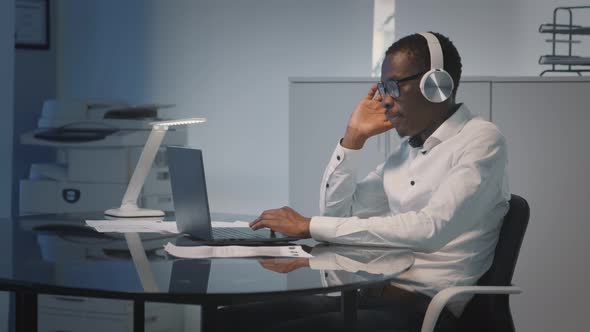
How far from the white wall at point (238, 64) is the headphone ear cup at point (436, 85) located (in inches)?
90.8

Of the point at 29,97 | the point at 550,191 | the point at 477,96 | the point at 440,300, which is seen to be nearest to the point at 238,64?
the point at 29,97

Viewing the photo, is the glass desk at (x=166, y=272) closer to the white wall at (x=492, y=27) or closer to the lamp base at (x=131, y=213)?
the lamp base at (x=131, y=213)

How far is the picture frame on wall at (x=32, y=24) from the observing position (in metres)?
5.09

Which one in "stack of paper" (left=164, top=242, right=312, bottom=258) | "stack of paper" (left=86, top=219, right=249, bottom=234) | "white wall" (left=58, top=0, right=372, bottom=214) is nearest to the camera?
"stack of paper" (left=164, top=242, right=312, bottom=258)

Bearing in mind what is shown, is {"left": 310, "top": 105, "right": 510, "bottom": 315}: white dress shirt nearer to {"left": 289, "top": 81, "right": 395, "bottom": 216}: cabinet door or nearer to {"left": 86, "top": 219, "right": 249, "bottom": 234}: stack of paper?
{"left": 86, "top": 219, "right": 249, "bottom": 234}: stack of paper

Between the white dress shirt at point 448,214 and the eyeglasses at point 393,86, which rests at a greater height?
the eyeglasses at point 393,86

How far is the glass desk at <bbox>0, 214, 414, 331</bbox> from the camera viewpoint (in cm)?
168

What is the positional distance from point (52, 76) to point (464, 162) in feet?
12.1

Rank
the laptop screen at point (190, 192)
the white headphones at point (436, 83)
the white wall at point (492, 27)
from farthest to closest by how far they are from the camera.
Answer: the white wall at point (492, 27)
the white headphones at point (436, 83)
the laptop screen at point (190, 192)

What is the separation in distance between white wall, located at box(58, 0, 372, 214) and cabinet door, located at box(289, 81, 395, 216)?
2.35 ft

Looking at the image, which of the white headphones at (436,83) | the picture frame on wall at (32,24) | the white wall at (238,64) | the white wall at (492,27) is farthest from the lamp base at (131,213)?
the picture frame on wall at (32,24)

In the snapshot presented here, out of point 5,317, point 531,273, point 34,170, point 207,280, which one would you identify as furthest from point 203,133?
point 207,280

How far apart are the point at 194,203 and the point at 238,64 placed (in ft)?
8.85

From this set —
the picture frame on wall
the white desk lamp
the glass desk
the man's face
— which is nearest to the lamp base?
the white desk lamp
